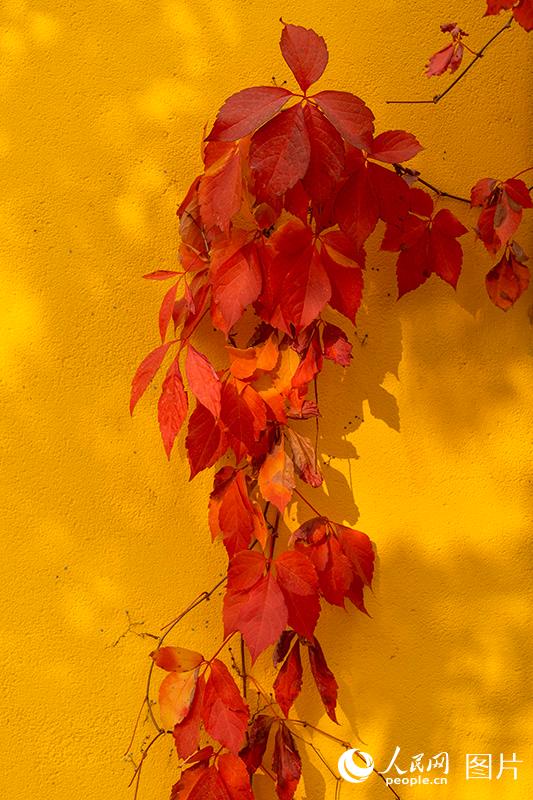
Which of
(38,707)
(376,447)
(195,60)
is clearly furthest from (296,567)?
(195,60)

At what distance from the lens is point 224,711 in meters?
1.16

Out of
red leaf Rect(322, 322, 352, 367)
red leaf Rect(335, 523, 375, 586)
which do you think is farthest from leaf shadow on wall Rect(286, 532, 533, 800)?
red leaf Rect(322, 322, 352, 367)

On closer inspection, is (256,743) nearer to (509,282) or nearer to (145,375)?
(145,375)

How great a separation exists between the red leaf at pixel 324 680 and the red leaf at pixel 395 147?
0.74 meters

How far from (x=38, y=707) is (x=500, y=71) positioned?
131 cm

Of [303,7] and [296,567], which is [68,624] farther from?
[303,7]

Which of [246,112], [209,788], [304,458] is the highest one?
[246,112]

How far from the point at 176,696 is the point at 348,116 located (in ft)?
2.83

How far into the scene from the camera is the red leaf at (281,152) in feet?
3.26

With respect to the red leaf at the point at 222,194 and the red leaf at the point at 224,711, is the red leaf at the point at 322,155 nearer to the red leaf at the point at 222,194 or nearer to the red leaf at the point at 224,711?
the red leaf at the point at 222,194

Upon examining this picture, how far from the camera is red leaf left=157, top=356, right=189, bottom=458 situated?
1125 mm

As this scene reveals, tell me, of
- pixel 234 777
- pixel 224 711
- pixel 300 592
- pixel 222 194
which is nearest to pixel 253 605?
pixel 300 592

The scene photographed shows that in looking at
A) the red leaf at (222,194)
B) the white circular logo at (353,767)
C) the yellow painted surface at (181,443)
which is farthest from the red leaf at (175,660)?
the red leaf at (222,194)

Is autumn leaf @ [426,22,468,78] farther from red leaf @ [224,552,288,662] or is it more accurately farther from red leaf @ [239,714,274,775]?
red leaf @ [239,714,274,775]
